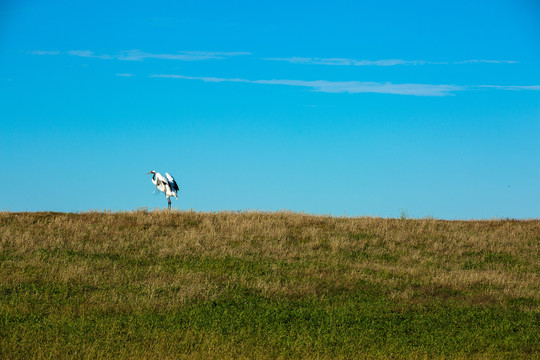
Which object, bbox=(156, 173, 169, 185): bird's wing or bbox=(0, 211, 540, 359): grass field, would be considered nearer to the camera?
bbox=(0, 211, 540, 359): grass field

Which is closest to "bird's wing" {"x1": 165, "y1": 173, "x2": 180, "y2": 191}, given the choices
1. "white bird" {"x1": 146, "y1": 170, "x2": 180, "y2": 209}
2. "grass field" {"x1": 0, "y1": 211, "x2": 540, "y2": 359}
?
"white bird" {"x1": 146, "y1": 170, "x2": 180, "y2": 209}

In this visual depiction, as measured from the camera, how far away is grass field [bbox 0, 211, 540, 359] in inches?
400

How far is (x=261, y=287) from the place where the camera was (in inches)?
573

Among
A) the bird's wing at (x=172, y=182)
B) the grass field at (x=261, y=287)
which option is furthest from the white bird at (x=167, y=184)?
the grass field at (x=261, y=287)

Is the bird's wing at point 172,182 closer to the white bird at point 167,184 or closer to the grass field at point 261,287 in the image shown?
the white bird at point 167,184

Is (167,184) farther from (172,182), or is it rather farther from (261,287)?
(261,287)

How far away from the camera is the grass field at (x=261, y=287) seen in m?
10.2

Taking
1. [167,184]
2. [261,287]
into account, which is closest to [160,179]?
[167,184]

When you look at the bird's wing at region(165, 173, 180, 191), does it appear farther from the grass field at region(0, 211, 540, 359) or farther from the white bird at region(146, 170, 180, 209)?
the grass field at region(0, 211, 540, 359)

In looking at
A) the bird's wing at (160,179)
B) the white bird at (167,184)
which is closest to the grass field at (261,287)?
the white bird at (167,184)

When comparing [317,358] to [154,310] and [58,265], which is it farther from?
[58,265]

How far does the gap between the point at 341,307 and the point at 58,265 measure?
915cm

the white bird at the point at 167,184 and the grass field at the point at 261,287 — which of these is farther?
the white bird at the point at 167,184

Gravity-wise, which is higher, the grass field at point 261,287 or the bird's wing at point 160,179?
the bird's wing at point 160,179
